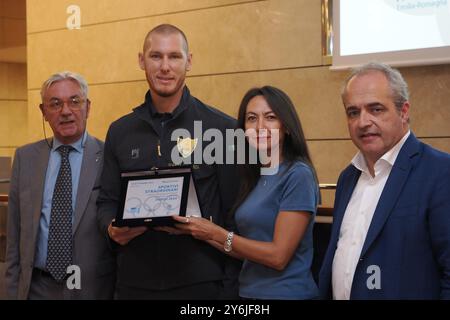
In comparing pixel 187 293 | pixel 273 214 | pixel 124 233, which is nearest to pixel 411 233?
pixel 273 214

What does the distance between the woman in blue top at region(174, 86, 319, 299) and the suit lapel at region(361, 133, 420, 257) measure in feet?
1.01

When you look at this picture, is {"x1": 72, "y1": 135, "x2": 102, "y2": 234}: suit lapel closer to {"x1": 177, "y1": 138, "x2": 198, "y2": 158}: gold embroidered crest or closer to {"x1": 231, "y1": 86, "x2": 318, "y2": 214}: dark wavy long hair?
{"x1": 177, "y1": 138, "x2": 198, "y2": 158}: gold embroidered crest

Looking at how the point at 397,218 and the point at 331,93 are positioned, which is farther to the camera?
the point at 331,93

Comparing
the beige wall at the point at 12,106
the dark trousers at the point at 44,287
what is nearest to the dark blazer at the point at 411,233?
the dark trousers at the point at 44,287

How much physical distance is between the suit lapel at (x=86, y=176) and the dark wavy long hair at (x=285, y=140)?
718 mm

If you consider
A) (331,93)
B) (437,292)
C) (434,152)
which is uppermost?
(331,93)

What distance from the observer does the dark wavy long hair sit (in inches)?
95.4

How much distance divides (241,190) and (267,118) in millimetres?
301

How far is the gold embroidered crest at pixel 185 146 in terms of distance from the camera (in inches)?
101

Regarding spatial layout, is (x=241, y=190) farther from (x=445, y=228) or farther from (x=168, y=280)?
(x=445, y=228)

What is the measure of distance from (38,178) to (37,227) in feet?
0.75

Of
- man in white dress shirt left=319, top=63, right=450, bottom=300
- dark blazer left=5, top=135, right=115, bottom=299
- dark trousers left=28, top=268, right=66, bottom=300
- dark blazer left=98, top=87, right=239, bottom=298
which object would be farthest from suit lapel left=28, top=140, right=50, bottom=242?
man in white dress shirt left=319, top=63, right=450, bottom=300
